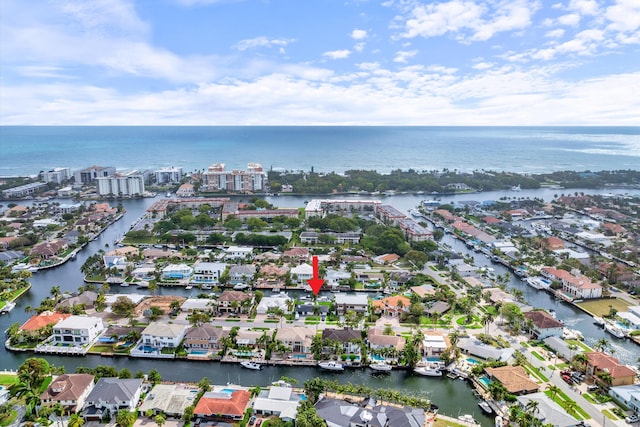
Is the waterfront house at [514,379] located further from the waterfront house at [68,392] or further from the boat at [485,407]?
the waterfront house at [68,392]

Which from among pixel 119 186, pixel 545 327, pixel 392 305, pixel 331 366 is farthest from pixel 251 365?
pixel 119 186

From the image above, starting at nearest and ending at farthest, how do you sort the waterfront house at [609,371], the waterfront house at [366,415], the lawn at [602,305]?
the waterfront house at [366,415]
the waterfront house at [609,371]
the lawn at [602,305]

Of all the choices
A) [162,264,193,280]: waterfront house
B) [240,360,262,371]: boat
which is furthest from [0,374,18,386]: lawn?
[162,264,193,280]: waterfront house

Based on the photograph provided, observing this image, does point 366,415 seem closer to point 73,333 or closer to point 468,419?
point 468,419

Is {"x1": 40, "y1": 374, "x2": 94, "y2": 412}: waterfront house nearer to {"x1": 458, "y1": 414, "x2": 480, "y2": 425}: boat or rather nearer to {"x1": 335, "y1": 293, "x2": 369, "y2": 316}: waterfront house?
{"x1": 335, "y1": 293, "x2": 369, "y2": 316}: waterfront house

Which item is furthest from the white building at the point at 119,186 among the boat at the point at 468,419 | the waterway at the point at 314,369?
the boat at the point at 468,419

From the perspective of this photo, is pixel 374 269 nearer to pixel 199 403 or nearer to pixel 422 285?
pixel 422 285
